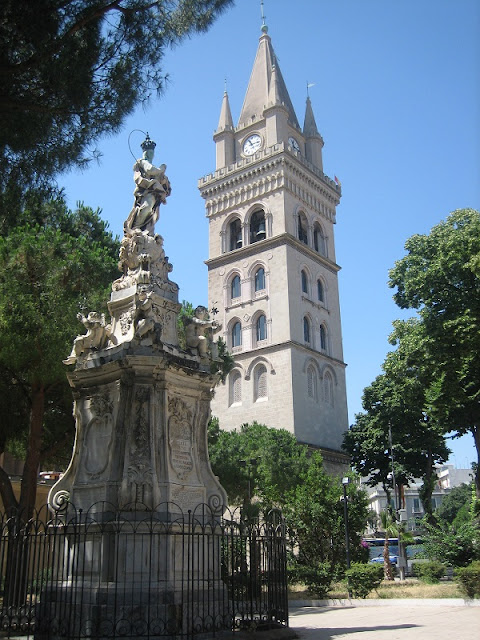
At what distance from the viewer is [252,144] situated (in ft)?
162

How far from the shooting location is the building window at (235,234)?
48.1 metres

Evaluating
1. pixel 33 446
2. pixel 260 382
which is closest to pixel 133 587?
pixel 33 446

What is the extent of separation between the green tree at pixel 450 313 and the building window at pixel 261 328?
1758cm

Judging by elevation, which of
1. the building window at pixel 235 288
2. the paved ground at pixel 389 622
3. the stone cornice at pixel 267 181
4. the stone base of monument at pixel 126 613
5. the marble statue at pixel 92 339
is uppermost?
the stone cornice at pixel 267 181

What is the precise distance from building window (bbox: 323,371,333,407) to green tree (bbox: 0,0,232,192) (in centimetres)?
3617

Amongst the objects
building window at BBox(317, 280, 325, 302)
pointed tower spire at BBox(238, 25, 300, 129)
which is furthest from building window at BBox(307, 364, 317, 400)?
pointed tower spire at BBox(238, 25, 300, 129)

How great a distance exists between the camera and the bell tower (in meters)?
42.0

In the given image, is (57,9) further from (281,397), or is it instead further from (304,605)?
(281,397)

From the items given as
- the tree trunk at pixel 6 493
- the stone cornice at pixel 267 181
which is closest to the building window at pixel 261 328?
the stone cornice at pixel 267 181

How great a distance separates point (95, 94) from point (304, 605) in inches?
548

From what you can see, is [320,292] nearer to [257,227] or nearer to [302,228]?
[302,228]

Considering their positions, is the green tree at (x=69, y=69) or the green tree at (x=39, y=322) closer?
the green tree at (x=69, y=69)

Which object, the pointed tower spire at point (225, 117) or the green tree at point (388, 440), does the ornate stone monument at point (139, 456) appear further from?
the pointed tower spire at point (225, 117)

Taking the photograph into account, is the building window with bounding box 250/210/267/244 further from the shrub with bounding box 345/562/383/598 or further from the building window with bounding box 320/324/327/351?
the shrub with bounding box 345/562/383/598
